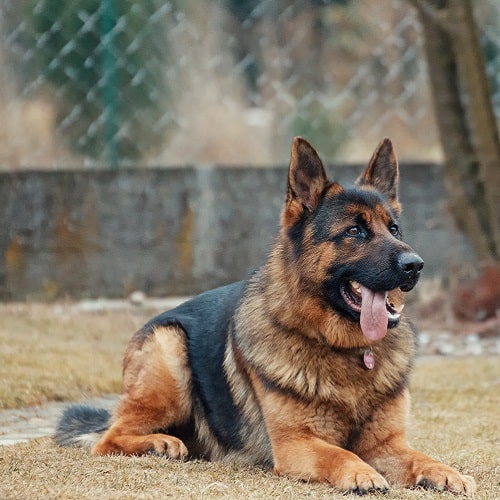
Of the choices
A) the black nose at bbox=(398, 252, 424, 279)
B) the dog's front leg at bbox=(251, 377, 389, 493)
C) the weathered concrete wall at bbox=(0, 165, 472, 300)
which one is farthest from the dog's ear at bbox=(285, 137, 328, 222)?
the weathered concrete wall at bbox=(0, 165, 472, 300)

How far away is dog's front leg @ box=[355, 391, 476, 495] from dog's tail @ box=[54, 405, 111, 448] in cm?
143

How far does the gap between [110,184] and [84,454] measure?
18.3 feet

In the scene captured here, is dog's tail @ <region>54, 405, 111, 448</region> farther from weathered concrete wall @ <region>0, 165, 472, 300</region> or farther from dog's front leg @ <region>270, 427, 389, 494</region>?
weathered concrete wall @ <region>0, 165, 472, 300</region>

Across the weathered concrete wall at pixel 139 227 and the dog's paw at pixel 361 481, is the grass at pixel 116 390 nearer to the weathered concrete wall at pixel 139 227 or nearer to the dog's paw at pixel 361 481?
the dog's paw at pixel 361 481

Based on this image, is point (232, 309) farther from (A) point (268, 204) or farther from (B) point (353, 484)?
(A) point (268, 204)

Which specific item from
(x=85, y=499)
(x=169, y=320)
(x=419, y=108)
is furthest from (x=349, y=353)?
(x=419, y=108)

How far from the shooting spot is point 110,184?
10172mm

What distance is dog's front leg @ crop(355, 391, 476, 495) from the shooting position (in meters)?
4.11

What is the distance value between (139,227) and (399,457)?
619cm

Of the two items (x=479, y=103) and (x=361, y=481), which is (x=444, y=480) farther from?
(x=479, y=103)

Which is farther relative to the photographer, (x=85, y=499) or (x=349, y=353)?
(x=349, y=353)

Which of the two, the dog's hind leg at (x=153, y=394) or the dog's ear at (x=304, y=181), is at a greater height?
the dog's ear at (x=304, y=181)

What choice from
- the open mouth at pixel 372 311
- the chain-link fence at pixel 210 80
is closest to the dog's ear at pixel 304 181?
the open mouth at pixel 372 311

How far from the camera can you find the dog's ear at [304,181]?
15.6ft
